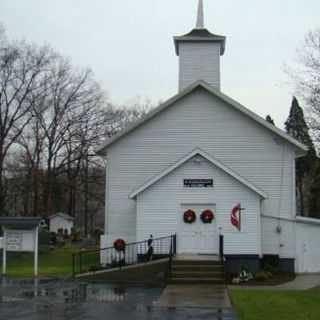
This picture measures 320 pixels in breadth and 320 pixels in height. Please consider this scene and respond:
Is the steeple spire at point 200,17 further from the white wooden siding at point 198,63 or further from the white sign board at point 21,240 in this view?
the white sign board at point 21,240

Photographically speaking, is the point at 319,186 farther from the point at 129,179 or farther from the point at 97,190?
the point at 129,179

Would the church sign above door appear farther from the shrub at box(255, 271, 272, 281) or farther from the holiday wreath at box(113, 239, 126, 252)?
the shrub at box(255, 271, 272, 281)

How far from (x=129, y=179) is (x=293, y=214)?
307 inches

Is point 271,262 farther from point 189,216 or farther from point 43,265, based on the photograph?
point 43,265

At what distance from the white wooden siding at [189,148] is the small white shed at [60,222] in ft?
129

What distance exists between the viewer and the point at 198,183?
28.5 metres

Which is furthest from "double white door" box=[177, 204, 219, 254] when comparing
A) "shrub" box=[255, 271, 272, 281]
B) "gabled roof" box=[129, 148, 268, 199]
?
"shrub" box=[255, 271, 272, 281]

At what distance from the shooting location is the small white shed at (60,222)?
232 ft

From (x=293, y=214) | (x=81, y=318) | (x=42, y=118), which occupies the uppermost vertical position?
(x=42, y=118)

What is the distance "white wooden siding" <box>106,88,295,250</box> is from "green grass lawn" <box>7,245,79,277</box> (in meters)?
3.33

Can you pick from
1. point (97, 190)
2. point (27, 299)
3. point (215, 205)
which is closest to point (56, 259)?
point (215, 205)

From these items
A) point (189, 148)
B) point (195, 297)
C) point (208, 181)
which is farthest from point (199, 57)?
point (195, 297)

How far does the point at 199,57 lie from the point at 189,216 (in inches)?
392

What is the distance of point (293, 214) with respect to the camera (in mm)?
30531
